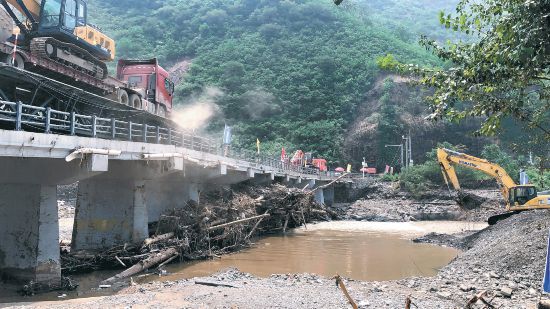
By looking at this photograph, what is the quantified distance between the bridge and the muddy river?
146 centimetres

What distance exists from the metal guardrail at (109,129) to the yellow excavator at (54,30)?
6.98 feet

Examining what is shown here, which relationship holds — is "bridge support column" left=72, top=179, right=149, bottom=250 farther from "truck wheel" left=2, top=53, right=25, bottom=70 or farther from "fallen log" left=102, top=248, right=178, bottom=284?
"truck wheel" left=2, top=53, right=25, bottom=70

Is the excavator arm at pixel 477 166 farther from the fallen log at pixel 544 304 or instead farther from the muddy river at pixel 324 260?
the fallen log at pixel 544 304

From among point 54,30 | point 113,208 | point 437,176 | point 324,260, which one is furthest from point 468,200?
point 54,30

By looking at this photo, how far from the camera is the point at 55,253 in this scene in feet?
39.1

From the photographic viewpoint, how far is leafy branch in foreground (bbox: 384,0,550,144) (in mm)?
5344

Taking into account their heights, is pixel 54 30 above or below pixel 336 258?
above

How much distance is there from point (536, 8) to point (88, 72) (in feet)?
53.3

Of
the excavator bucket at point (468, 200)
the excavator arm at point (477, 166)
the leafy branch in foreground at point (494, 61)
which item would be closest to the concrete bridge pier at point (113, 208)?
the leafy branch in foreground at point (494, 61)

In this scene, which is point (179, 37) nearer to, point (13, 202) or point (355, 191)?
point (355, 191)

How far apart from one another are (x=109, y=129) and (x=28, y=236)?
662cm

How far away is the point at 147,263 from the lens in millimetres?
15070

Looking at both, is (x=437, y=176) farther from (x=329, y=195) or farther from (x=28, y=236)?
(x=28, y=236)

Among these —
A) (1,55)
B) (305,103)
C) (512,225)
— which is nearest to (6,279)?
(1,55)
